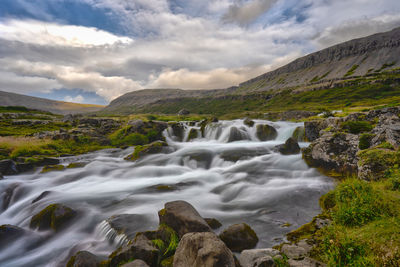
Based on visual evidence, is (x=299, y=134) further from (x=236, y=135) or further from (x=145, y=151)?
(x=145, y=151)

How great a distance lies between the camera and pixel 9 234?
9.01 m

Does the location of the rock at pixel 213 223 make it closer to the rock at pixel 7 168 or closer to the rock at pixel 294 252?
the rock at pixel 294 252

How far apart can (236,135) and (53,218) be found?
28.8 m

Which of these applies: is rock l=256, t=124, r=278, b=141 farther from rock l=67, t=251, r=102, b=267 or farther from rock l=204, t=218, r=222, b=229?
rock l=67, t=251, r=102, b=267

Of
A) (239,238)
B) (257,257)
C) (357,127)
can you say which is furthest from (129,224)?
(357,127)

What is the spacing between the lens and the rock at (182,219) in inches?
279

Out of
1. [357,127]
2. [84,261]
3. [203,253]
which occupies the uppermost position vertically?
[357,127]

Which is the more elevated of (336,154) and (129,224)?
(336,154)

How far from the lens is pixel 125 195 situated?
1395 centimetres

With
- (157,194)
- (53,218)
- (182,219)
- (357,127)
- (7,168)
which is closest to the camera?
(182,219)

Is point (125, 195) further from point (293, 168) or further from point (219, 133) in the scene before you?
point (219, 133)

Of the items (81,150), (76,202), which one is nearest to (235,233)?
(76,202)

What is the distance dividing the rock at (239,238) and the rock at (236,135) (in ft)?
90.2

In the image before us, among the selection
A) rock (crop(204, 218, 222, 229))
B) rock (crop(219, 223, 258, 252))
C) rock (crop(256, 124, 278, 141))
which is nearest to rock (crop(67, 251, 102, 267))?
rock (crop(219, 223, 258, 252))
